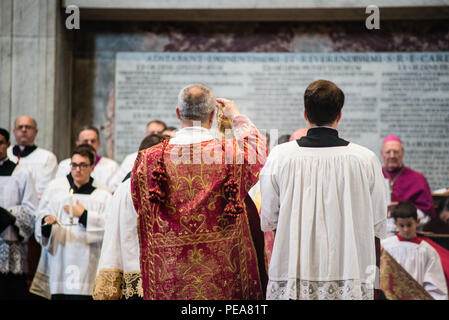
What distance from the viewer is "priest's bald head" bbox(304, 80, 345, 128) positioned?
9.27 ft

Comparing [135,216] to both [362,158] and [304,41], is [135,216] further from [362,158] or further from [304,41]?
[304,41]

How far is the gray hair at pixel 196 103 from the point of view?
3072mm

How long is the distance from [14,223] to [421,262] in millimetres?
3807

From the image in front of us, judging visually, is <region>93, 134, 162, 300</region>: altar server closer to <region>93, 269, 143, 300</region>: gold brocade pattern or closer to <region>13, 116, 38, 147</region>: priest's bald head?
<region>93, 269, 143, 300</region>: gold brocade pattern

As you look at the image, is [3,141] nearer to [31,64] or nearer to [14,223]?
[14,223]

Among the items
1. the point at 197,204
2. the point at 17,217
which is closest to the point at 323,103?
the point at 197,204

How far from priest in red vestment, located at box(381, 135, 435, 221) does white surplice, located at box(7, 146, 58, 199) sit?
375 centimetres

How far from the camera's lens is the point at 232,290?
312 centimetres

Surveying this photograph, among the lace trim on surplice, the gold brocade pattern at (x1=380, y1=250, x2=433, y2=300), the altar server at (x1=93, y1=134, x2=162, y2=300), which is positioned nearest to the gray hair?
the altar server at (x1=93, y1=134, x2=162, y2=300)

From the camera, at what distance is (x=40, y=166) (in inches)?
249

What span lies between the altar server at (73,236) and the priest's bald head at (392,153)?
3164 mm

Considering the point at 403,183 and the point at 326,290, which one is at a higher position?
the point at 403,183
